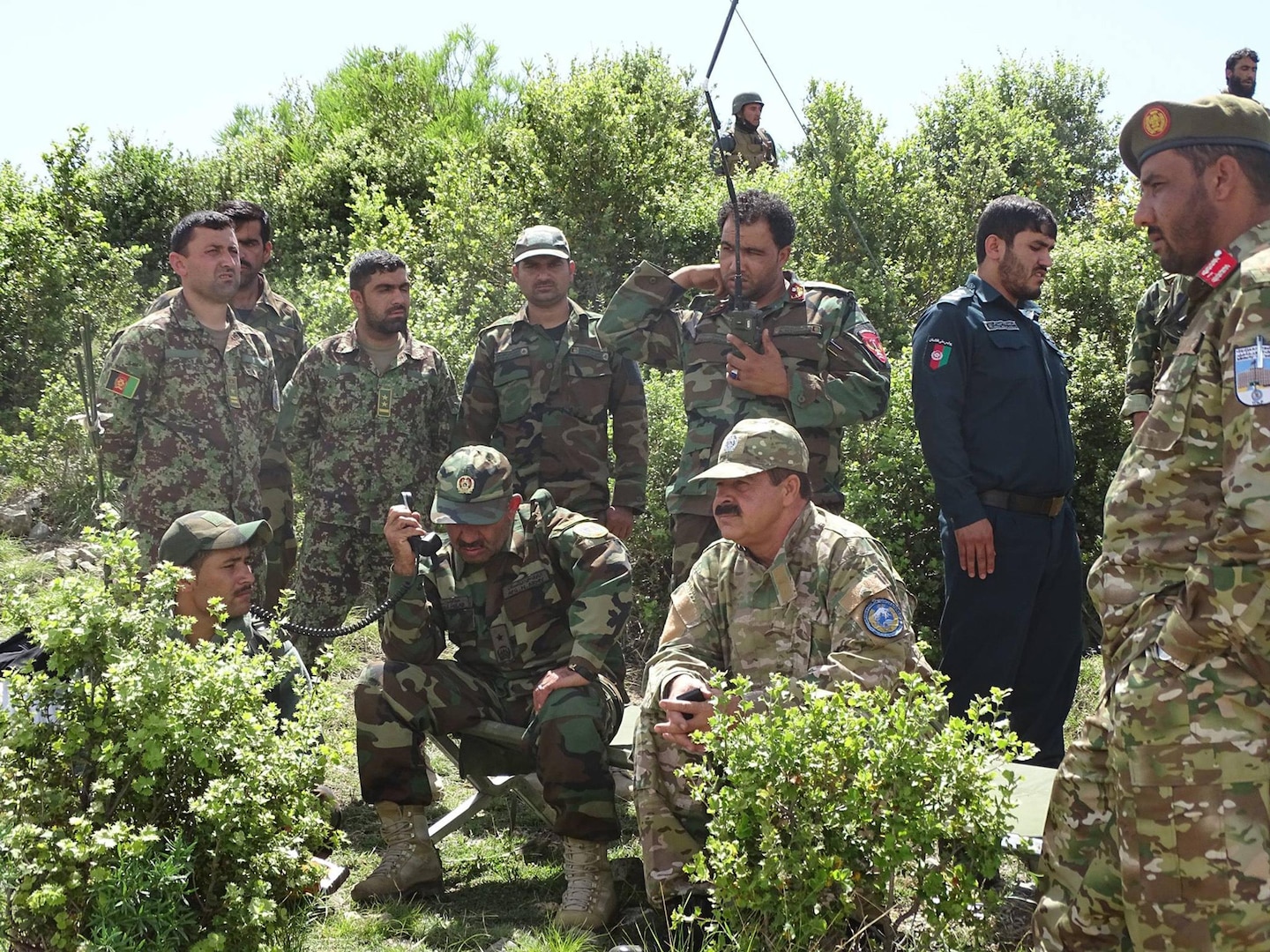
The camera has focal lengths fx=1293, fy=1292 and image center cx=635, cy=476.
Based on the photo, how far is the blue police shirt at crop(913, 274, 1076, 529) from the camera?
195 inches

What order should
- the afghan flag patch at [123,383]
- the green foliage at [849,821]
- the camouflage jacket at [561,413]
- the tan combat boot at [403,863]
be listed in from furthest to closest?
the camouflage jacket at [561,413] < the afghan flag patch at [123,383] < the tan combat boot at [403,863] < the green foliage at [849,821]

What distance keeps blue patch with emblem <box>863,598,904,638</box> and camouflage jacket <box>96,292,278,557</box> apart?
3.27m

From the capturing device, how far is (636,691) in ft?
24.0

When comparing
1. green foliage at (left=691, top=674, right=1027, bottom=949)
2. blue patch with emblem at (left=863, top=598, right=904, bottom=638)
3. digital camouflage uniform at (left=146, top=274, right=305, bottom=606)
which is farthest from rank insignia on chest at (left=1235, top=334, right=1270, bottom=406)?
digital camouflage uniform at (left=146, top=274, right=305, bottom=606)

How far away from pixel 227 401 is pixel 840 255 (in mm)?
5797

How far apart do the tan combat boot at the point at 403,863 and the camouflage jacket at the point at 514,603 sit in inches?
21.8

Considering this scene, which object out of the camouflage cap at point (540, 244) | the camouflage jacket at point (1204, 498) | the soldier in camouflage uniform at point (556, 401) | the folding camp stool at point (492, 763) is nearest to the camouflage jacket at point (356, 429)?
A: the soldier in camouflage uniform at point (556, 401)

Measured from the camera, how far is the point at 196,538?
4.59m

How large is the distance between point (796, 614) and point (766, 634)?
0.37ft

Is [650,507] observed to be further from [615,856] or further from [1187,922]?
[1187,922]

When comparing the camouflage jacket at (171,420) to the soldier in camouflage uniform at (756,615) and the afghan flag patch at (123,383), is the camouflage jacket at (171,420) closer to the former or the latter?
the afghan flag patch at (123,383)

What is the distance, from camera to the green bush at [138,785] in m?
3.22

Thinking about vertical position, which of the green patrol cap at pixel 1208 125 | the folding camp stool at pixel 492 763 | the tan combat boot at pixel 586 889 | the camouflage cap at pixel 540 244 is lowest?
the tan combat boot at pixel 586 889

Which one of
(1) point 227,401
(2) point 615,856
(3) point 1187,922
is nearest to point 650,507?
(1) point 227,401
